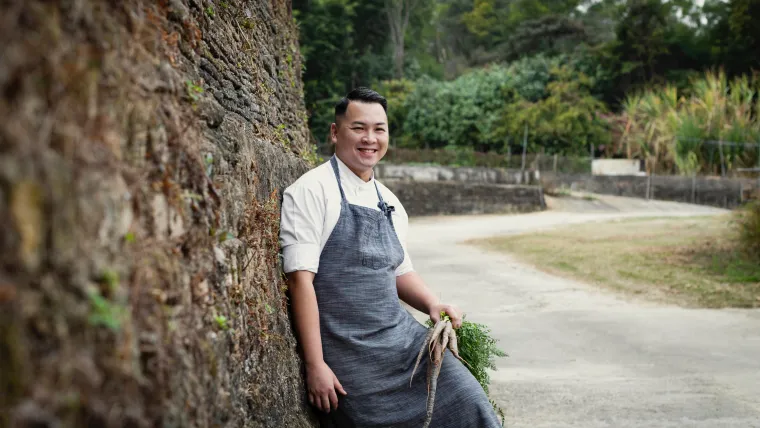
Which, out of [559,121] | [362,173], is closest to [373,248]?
[362,173]

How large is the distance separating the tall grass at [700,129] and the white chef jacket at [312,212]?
2107cm

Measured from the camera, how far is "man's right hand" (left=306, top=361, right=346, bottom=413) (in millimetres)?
2686

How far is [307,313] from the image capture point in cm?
265

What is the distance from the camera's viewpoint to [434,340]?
282 centimetres

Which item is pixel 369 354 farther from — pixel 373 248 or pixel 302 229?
pixel 302 229

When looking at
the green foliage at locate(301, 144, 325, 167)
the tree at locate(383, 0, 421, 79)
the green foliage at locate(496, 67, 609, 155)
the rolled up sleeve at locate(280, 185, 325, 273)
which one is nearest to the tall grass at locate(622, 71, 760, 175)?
the green foliage at locate(496, 67, 609, 155)

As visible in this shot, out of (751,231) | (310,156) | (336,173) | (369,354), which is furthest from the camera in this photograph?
(751,231)

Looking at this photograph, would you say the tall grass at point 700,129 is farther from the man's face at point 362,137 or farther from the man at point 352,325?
the man at point 352,325

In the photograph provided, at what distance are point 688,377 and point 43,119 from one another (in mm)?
4957

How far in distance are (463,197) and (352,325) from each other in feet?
58.1

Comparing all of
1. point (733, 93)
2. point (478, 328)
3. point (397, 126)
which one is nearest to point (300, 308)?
point (478, 328)

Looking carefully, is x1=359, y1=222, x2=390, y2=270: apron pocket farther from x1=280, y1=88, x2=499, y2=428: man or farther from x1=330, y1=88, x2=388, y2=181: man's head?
x1=330, y1=88, x2=388, y2=181: man's head

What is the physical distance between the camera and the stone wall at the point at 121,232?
3.25 feet

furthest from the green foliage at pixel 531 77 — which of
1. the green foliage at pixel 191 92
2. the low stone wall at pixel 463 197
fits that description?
the green foliage at pixel 191 92
